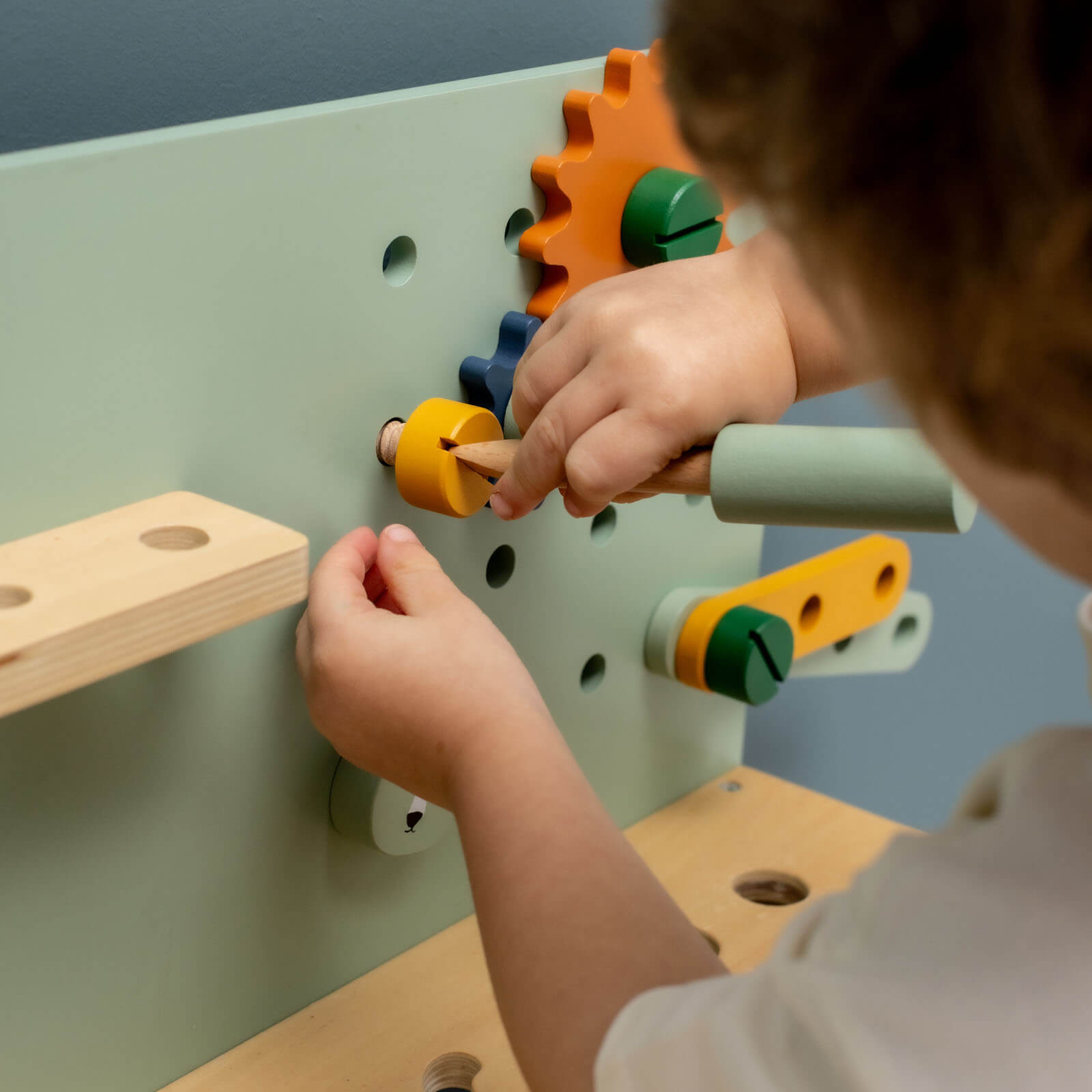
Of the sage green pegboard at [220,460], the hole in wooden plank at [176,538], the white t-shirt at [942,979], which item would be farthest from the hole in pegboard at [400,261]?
the white t-shirt at [942,979]

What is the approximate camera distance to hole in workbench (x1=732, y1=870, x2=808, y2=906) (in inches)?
20.4

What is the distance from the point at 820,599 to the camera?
1.88ft

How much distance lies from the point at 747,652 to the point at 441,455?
0.60 feet

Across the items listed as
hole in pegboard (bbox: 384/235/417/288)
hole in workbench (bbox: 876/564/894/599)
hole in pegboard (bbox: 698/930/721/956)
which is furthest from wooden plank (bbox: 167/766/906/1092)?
hole in pegboard (bbox: 384/235/417/288)

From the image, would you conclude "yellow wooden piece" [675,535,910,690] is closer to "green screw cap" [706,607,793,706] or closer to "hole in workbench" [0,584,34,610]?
"green screw cap" [706,607,793,706]

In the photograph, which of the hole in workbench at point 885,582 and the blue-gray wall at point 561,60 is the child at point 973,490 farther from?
the hole in workbench at point 885,582

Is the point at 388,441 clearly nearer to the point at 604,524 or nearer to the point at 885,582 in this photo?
the point at 604,524

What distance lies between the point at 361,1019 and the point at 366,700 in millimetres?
149

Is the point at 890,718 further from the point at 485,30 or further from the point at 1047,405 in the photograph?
the point at 1047,405

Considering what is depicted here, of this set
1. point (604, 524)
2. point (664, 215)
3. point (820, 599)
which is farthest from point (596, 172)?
point (820, 599)

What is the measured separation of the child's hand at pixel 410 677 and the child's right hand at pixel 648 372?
40 millimetres

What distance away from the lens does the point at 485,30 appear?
1.51ft

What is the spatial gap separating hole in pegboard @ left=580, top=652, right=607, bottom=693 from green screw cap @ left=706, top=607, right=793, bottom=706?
42 mm

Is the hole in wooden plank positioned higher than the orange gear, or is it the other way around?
the orange gear
